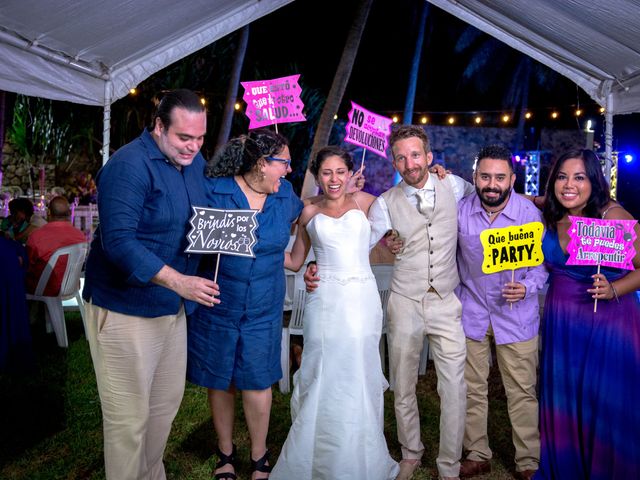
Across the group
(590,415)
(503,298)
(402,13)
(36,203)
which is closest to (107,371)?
(503,298)

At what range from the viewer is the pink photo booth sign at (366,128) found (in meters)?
4.88

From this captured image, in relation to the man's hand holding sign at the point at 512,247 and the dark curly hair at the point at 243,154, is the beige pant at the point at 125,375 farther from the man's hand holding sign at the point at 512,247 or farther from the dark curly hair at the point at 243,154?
the man's hand holding sign at the point at 512,247

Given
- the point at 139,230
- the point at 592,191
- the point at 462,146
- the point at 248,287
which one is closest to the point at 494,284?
the point at 592,191

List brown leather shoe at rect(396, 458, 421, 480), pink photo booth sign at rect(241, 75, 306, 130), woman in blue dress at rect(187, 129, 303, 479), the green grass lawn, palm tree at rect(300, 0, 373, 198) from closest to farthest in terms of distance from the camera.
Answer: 1. woman in blue dress at rect(187, 129, 303, 479)
2. brown leather shoe at rect(396, 458, 421, 480)
3. the green grass lawn
4. pink photo booth sign at rect(241, 75, 306, 130)
5. palm tree at rect(300, 0, 373, 198)

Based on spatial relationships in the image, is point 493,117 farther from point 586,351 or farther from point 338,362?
point 338,362

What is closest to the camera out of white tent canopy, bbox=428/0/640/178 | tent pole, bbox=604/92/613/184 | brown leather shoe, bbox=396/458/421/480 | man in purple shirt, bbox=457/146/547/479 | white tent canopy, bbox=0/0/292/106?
man in purple shirt, bbox=457/146/547/479

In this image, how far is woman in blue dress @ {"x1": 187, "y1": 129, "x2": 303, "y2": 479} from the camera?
297 centimetres

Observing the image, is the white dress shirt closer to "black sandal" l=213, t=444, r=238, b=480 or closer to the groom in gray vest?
the groom in gray vest

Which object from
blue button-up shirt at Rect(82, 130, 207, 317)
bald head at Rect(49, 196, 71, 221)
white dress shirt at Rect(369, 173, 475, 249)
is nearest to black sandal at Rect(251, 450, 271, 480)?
blue button-up shirt at Rect(82, 130, 207, 317)

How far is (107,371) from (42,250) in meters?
4.03

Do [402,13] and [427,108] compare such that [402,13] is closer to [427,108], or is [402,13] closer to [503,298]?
[427,108]

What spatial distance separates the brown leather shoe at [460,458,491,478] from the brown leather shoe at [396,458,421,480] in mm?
276

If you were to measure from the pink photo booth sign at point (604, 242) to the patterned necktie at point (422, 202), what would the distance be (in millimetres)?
776

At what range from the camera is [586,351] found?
301 cm
